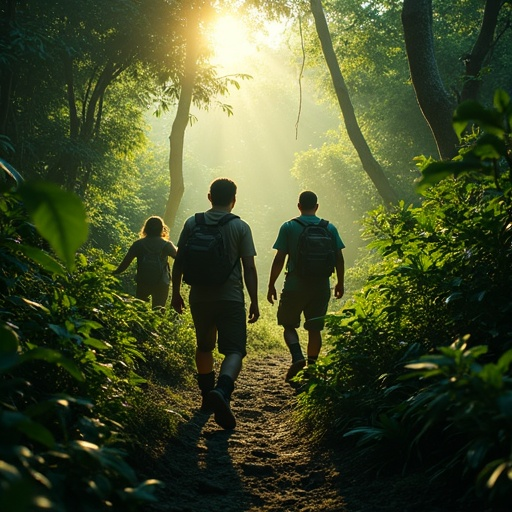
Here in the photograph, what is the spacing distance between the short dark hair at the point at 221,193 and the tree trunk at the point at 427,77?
3.57 metres

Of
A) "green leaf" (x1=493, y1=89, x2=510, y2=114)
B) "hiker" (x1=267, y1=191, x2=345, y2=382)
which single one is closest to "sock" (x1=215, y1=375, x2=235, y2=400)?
"hiker" (x1=267, y1=191, x2=345, y2=382)

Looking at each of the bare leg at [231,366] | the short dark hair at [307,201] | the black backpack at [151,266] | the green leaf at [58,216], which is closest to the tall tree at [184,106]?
the black backpack at [151,266]

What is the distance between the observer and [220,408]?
4.78 m

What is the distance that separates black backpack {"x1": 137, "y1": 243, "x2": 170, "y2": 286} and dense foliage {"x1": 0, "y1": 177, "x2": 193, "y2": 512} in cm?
186

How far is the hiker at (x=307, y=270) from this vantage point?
672cm

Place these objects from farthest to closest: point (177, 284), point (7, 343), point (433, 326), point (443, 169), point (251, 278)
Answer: point (177, 284), point (251, 278), point (433, 326), point (443, 169), point (7, 343)

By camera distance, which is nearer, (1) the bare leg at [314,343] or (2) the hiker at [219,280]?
(2) the hiker at [219,280]

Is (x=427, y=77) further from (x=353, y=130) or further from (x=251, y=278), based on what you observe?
(x=353, y=130)

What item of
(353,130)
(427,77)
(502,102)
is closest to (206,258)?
(502,102)

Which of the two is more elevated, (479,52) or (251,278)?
(479,52)

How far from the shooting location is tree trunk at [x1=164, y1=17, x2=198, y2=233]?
1373cm

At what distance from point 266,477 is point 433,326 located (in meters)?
1.46

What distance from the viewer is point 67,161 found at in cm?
1505

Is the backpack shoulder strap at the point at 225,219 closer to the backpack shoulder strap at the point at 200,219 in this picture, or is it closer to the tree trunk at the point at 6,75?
the backpack shoulder strap at the point at 200,219
